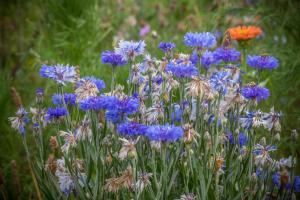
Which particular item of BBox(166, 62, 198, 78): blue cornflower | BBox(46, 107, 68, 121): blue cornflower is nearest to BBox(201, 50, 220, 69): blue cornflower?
BBox(166, 62, 198, 78): blue cornflower

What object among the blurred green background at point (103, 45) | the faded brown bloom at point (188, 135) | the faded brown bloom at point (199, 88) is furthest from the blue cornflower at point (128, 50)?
the faded brown bloom at point (188, 135)

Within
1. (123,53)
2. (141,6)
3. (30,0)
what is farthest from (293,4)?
(30,0)

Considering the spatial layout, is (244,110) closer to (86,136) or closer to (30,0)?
(86,136)

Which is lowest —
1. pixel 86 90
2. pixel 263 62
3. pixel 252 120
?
pixel 252 120

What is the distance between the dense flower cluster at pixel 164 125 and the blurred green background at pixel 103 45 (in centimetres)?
23

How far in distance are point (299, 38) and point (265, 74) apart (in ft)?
1.11

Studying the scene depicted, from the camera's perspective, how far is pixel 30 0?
253 inches

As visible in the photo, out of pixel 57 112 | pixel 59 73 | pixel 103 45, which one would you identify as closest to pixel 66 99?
pixel 57 112

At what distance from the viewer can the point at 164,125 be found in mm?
1993

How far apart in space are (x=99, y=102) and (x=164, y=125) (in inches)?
10.2

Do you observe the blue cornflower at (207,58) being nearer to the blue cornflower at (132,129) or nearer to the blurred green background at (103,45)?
the blurred green background at (103,45)

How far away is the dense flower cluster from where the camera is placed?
202 cm

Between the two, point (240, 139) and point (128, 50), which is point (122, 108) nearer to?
point (128, 50)

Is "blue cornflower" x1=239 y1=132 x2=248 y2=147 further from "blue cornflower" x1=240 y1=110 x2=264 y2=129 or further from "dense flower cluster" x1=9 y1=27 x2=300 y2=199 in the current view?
"blue cornflower" x1=240 y1=110 x2=264 y2=129
